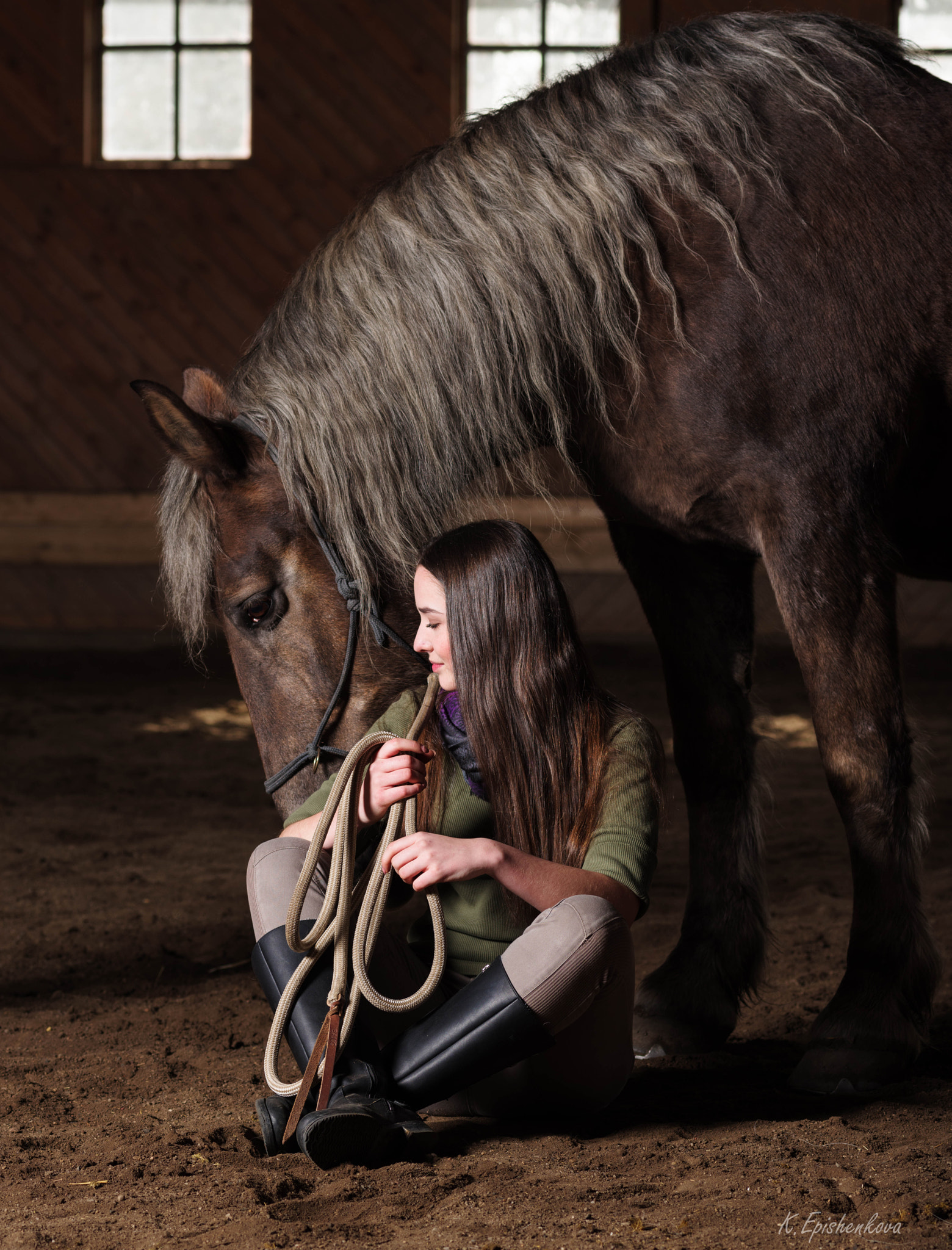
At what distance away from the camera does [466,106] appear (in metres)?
6.78

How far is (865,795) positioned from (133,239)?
6192 mm

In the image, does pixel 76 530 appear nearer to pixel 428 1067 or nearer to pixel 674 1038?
pixel 674 1038

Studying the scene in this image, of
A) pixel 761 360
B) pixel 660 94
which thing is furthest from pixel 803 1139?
pixel 660 94

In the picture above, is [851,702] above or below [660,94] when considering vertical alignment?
below

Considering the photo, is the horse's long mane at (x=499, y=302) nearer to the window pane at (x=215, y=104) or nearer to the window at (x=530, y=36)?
the window at (x=530, y=36)

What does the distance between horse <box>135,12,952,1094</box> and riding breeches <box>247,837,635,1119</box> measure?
0.89 ft

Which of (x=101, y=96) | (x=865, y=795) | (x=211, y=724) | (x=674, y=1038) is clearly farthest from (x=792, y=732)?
(x=101, y=96)

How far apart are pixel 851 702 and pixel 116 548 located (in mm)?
5729

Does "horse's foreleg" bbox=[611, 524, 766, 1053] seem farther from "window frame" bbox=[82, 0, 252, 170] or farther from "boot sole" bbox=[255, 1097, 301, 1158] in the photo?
"window frame" bbox=[82, 0, 252, 170]

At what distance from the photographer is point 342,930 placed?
1.50m

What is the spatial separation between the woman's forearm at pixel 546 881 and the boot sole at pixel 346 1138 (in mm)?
297

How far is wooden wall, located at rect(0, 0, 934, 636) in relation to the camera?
6.74 m

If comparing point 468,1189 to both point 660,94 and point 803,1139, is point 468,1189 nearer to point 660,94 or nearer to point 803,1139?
point 803,1139

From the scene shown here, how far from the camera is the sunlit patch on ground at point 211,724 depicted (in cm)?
483
